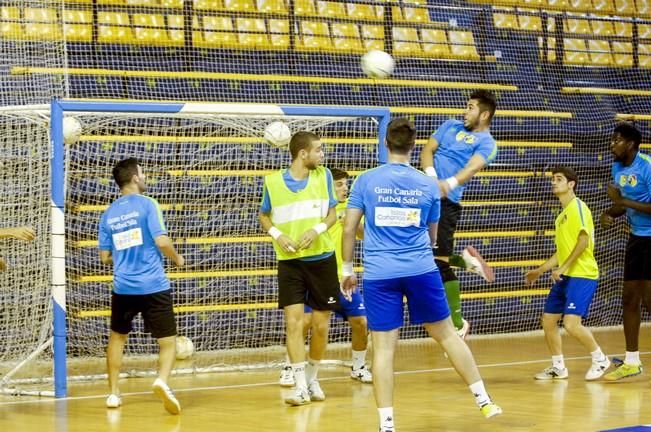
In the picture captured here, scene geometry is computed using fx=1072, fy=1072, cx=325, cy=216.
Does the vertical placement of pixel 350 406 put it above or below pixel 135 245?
below

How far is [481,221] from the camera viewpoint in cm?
1530

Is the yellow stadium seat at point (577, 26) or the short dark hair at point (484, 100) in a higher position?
the yellow stadium seat at point (577, 26)

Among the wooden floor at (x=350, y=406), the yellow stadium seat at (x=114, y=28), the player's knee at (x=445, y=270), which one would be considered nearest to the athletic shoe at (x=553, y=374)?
the wooden floor at (x=350, y=406)

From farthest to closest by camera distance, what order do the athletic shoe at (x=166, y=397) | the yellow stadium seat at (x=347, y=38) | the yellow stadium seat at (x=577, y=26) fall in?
the yellow stadium seat at (x=577, y=26) → the yellow stadium seat at (x=347, y=38) → the athletic shoe at (x=166, y=397)

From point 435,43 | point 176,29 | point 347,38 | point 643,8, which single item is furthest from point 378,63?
point 643,8

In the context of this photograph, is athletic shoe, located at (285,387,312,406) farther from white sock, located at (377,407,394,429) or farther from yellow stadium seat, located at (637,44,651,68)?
yellow stadium seat, located at (637,44,651,68)

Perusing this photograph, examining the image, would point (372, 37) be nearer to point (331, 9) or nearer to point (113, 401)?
point (331, 9)

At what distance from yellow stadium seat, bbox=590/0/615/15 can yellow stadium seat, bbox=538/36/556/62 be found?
1.63 metres

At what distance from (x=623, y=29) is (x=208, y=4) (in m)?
7.62

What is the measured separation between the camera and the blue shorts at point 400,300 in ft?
22.4

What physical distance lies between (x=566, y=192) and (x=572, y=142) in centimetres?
645

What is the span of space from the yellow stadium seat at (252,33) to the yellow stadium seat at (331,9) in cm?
96

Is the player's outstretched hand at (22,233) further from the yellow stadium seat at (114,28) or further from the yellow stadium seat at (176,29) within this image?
the yellow stadium seat at (176,29)

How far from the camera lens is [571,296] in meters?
9.96
